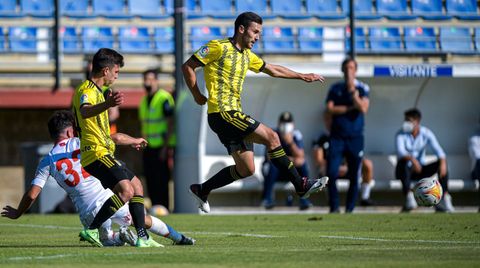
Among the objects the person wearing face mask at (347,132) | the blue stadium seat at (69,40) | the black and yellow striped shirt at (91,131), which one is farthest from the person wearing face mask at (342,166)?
the black and yellow striped shirt at (91,131)

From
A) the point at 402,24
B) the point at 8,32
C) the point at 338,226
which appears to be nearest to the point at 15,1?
the point at 8,32

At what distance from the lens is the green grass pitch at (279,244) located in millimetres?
7027

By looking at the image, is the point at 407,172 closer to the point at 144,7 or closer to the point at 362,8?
the point at 362,8

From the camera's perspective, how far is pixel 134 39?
21.5m

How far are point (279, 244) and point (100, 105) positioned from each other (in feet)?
6.27

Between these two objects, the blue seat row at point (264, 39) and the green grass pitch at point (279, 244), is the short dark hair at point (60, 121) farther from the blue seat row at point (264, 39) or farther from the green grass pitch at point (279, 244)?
the blue seat row at point (264, 39)

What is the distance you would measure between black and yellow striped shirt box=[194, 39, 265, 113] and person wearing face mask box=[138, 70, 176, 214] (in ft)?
21.0

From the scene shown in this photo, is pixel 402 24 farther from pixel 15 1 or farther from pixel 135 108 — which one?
pixel 15 1

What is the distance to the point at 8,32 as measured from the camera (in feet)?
71.7

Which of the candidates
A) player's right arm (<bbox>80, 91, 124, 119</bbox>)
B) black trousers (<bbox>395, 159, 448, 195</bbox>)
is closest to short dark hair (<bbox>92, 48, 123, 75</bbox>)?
player's right arm (<bbox>80, 91, 124, 119</bbox>)

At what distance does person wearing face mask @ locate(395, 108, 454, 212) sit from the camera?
52.8ft

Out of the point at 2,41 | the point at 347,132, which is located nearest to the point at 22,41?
the point at 2,41

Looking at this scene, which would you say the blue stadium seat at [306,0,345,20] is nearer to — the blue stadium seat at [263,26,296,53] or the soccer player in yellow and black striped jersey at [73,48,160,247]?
the blue stadium seat at [263,26,296,53]

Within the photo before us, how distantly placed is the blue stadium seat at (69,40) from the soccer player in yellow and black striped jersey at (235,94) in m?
11.5
